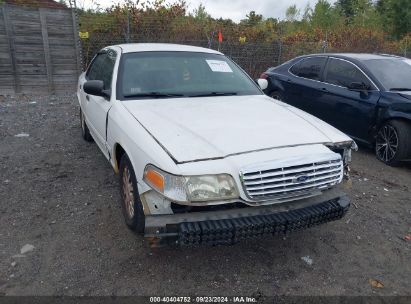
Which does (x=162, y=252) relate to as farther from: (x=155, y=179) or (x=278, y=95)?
(x=278, y=95)

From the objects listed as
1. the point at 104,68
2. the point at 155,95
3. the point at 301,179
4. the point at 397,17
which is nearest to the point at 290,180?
the point at 301,179

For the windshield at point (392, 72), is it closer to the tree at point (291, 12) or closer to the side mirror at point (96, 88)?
the side mirror at point (96, 88)

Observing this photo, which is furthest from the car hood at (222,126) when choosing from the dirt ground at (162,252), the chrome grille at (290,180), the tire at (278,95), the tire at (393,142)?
the tire at (278,95)

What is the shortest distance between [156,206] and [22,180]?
8.61ft

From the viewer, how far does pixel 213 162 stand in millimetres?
2479

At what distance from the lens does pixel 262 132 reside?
9.55 feet

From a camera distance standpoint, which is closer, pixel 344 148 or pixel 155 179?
pixel 155 179

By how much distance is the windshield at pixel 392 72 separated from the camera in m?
5.51

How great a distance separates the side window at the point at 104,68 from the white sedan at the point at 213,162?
11.3 inches

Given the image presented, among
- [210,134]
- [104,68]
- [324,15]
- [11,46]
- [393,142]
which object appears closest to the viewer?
[210,134]

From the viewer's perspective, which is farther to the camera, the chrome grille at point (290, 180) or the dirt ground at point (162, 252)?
the dirt ground at point (162, 252)

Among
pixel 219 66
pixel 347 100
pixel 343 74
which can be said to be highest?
pixel 219 66

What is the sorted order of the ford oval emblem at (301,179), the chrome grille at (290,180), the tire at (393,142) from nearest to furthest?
the chrome grille at (290,180)
the ford oval emblem at (301,179)
the tire at (393,142)

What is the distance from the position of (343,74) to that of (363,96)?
0.65 metres
